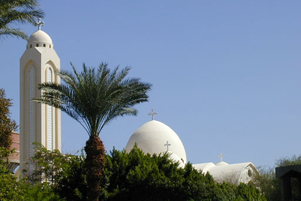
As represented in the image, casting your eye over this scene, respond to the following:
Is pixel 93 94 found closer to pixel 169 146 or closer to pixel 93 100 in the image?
pixel 93 100

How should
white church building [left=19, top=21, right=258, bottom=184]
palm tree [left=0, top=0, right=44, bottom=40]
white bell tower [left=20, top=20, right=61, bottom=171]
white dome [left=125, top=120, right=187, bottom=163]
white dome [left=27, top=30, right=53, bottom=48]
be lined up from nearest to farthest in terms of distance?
1. palm tree [left=0, top=0, right=44, bottom=40]
2. white dome [left=125, top=120, right=187, bottom=163]
3. white church building [left=19, top=21, right=258, bottom=184]
4. white bell tower [left=20, top=20, right=61, bottom=171]
5. white dome [left=27, top=30, right=53, bottom=48]

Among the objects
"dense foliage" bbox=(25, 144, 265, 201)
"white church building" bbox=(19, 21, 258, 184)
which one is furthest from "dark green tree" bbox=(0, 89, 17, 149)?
"white church building" bbox=(19, 21, 258, 184)

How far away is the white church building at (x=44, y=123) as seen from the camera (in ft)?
140

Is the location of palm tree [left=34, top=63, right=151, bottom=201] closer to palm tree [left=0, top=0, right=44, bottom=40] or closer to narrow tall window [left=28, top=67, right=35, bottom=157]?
palm tree [left=0, top=0, right=44, bottom=40]

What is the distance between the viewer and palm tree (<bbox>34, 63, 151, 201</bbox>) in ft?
65.5

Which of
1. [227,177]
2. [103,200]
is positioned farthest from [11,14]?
[227,177]

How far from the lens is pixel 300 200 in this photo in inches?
939

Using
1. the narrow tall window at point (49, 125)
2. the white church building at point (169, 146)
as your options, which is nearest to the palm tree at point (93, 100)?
the white church building at point (169, 146)

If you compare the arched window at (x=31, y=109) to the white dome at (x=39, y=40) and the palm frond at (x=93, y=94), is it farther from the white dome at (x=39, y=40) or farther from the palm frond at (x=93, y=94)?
the palm frond at (x=93, y=94)

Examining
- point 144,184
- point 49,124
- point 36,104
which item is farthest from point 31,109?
point 144,184

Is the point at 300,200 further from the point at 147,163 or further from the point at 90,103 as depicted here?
the point at 90,103

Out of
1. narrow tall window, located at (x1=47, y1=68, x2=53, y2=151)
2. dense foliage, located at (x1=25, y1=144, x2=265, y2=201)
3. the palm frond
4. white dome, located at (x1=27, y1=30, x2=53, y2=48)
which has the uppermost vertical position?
white dome, located at (x1=27, y1=30, x2=53, y2=48)

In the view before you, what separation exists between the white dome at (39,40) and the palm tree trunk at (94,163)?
27.4 metres

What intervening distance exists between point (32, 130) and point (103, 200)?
24064 millimetres
